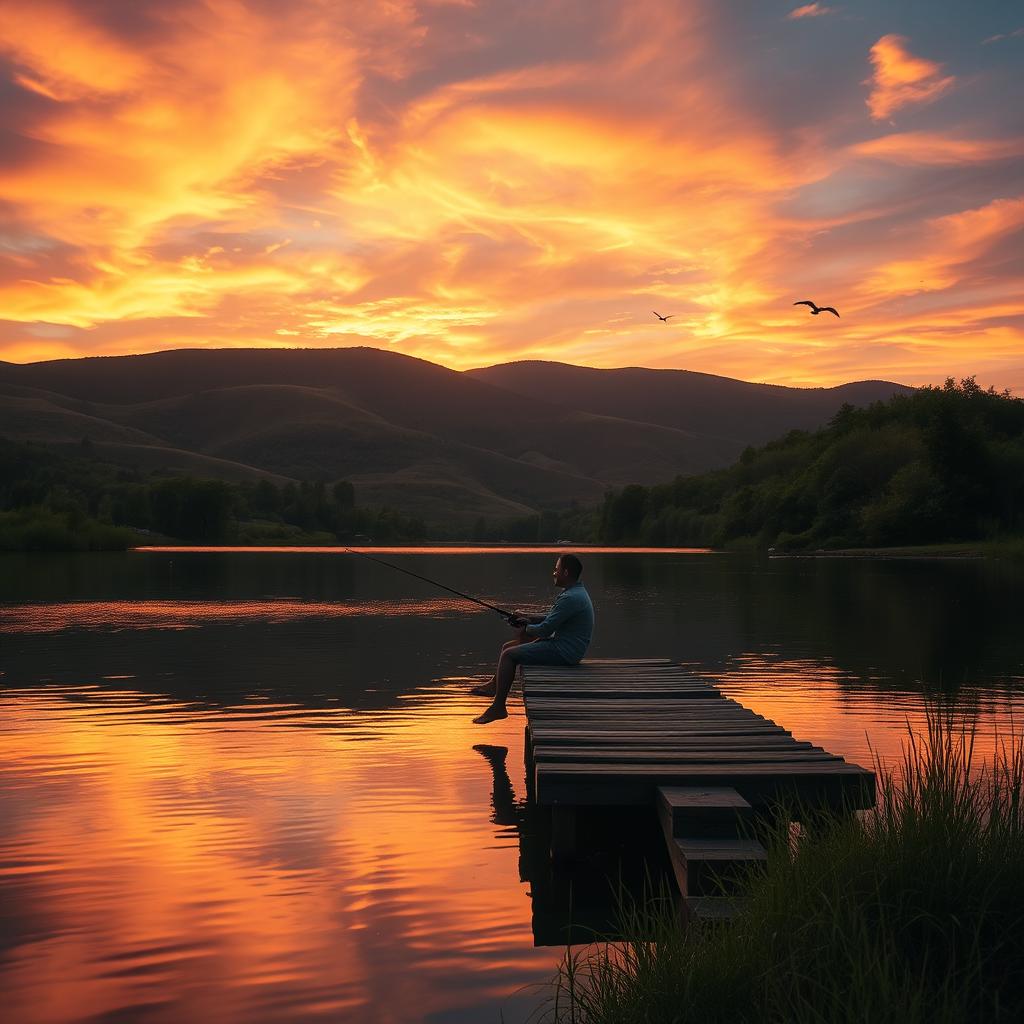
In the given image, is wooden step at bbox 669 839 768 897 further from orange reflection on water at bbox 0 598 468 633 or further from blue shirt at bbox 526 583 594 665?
orange reflection on water at bbox 0 598 468 633

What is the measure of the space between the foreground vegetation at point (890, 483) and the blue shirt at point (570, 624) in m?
84.1

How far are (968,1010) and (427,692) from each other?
14.8 meters

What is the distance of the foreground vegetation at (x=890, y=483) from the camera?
10025 cm

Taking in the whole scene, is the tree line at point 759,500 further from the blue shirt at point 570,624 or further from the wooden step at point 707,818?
the wooden step at point 707,818

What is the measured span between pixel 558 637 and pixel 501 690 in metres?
1.03

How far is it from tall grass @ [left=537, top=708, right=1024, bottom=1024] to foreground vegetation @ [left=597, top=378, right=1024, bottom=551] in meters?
92.4

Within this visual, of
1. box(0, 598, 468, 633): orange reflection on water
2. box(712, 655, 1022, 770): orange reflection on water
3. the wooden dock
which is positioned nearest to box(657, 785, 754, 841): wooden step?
the wooden dock

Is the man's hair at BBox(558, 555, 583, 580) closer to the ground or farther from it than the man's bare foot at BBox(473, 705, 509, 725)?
farther from it

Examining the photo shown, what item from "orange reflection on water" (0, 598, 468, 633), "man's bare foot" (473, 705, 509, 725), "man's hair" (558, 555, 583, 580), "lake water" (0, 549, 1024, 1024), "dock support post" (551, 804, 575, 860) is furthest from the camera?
"orange reflection on water" (0, 598, 468, 633)

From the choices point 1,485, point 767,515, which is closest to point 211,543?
point 1,485

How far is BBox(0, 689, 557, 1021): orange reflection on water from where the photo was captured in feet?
21.5

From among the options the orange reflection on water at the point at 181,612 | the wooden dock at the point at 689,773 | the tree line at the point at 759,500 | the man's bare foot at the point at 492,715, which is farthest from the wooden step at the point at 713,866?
the tree line at the point at 759,500

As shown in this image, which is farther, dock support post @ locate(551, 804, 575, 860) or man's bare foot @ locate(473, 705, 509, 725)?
man's bare foot @ locate(473, 705, 509, 725)

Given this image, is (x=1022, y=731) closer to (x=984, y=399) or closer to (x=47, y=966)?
(x=47, y=966)
